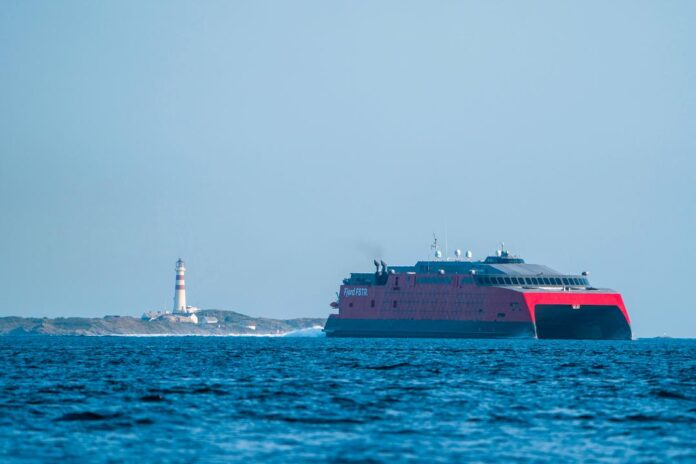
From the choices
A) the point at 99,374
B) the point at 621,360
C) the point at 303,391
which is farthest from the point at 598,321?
the point at 303,391

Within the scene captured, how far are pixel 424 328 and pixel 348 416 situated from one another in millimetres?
94420

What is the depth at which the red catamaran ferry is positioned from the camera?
11662 centimetres

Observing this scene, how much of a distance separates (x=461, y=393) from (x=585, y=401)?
4.52 m

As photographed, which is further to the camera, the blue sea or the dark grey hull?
the dark grey hull

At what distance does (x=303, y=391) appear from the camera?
41938 millimetres

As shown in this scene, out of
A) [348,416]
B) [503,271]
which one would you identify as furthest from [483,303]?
[348,416]

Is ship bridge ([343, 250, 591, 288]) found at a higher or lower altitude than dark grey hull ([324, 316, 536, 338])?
higher

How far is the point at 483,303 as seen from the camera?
395ft

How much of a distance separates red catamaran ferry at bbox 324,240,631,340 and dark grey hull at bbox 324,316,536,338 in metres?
0.09

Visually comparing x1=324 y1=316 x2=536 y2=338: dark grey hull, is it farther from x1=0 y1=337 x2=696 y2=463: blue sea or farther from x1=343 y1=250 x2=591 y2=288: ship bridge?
x1=0 y1=337 x2=696 y2=463: blue sea

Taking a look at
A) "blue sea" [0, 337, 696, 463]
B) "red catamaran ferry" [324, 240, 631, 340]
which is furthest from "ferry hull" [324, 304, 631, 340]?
"blue sea" [0, 337, 696, 463]

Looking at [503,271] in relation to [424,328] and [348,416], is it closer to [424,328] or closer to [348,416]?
[424,328]

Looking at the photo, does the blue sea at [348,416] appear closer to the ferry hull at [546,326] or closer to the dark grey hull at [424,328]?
the ferry hull at [546,326]

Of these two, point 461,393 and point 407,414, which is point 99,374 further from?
point 407,414
